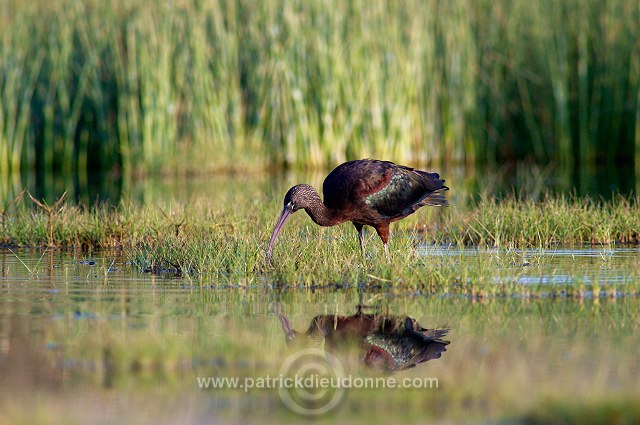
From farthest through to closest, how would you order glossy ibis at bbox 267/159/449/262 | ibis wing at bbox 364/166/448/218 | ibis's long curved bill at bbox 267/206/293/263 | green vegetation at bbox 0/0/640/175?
green vegetation at bbox 0/0/640/175 → ibis wing at bbox 364/166/448/218 → glossy ibis at bbox 267/159/449/262 → ibis's long curved bill at bbox 267/206/293/263

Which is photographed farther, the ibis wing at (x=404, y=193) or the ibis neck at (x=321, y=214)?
the ibis wing at (x=404, y=193)

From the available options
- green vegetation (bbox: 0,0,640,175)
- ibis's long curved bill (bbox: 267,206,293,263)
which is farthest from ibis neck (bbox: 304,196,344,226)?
green vegetation (bbox: 0,0,640,175)

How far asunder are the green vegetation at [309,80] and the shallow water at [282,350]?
39.5ft

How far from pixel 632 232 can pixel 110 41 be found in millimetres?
12998

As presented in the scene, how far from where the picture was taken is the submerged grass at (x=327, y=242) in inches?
293

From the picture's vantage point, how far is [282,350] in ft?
18.8

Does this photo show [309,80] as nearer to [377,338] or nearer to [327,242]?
[327,242]

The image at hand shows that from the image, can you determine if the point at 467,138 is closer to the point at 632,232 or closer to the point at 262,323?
the point at 632,232

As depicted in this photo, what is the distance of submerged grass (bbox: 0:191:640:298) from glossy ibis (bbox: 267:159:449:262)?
200 millimetres

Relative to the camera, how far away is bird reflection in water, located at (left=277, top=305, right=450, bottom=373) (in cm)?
557

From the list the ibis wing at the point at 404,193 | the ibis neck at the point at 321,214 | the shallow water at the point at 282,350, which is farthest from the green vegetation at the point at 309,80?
the shallow water at the point at 282,350

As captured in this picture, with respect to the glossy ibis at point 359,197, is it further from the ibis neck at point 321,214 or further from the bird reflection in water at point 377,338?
the bird reflection in water at point 377,338

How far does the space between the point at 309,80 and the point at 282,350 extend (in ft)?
48.4

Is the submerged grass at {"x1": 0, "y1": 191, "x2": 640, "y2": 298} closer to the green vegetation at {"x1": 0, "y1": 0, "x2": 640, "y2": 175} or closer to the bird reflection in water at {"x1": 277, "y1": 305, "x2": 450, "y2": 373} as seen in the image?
the bird reflection in water at {"x1": 277, "y1": 305, "x2": 450, "y2": 373}
